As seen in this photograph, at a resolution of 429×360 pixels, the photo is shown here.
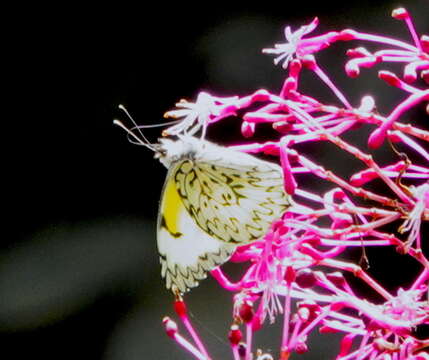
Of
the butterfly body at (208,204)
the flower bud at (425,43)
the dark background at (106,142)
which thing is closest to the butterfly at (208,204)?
the butterfly body at (208,204)

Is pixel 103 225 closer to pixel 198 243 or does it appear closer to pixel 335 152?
pixel 335 152

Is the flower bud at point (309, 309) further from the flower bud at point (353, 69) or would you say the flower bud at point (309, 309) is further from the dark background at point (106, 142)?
the dark background at point (106, 142)

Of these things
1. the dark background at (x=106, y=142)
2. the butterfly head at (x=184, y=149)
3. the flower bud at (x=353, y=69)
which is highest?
the flower bud at (x=353, y=69)

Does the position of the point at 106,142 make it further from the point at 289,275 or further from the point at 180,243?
the point at 289,275

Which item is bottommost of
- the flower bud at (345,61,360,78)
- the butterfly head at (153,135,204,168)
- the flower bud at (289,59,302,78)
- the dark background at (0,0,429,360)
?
the dark background at (0,0,429,360)

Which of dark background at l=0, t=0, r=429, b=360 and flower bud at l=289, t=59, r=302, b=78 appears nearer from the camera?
flower bud at l=289, t=59, r=302, b=78

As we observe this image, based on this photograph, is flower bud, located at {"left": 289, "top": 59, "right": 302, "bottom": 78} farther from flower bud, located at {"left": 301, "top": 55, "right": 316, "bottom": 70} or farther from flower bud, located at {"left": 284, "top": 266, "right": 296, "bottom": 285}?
flower bud, located at {"left": 284, "top": 266, "right": 296, "bottom": 285}

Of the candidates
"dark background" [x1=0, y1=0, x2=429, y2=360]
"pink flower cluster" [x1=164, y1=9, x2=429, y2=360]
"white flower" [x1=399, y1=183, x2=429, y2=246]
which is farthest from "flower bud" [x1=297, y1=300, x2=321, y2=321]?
"dark background" [x1=0, y1=0, x2=429, y2=360]

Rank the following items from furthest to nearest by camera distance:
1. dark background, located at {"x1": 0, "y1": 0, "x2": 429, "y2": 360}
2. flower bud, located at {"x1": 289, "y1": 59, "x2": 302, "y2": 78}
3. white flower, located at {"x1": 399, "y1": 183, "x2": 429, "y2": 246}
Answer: dark background, located at {"x1": 0, "y1": 0, "x2": 429, "y2": 360} < flower bud, located at {"x1": 289, "y1": 59, "x2": 302, "y2": 78} < white flower, located at {"x1": 399, "y1": 183, "x2": 429, "y2": 246}
